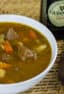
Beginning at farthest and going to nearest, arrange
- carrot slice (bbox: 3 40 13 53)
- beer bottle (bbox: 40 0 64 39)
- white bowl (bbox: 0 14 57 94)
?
1. beer bottle (bbox: 40 0 64 39)
2. carrot slice (bbox: 3 40 13 53)
3. white bowl (bbox: 0 14 57 94)

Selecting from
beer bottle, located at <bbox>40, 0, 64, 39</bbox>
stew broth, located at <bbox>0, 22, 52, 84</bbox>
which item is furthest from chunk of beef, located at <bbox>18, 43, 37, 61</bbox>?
beer bottle, located at <bbox>40, 0, 64, 39</bbox>

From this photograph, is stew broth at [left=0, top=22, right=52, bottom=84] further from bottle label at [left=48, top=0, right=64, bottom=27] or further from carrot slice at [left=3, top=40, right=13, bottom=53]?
bottle label at [left=48, top=0, right=64, bottom=27]

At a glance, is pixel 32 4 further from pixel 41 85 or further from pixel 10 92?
pixel 10 92

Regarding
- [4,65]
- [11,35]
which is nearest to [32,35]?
[11,35]

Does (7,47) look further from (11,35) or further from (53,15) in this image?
(53,15)

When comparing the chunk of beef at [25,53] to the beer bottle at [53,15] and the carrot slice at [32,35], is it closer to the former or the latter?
the carrot slice at [32,35]
